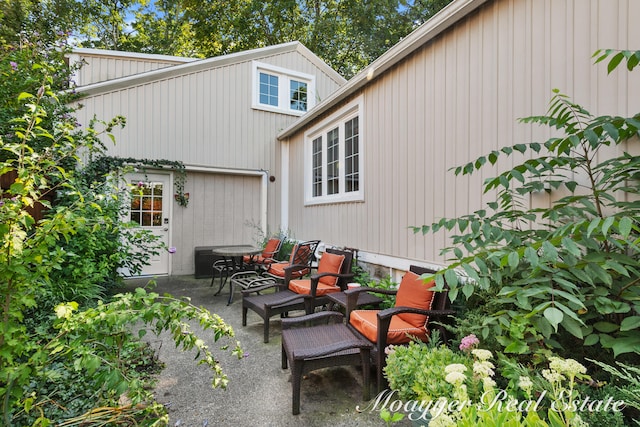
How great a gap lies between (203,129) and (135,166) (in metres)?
1.56

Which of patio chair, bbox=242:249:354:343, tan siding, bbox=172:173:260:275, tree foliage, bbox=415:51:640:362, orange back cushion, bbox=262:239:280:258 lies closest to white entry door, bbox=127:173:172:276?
tan siding, bbox=172:173:260:275

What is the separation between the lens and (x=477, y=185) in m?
2.91

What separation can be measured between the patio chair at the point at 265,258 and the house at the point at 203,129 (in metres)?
1.24

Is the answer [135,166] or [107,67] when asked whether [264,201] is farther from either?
[107,67]

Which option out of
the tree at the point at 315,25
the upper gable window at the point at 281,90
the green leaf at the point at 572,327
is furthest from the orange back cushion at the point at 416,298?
the tree at the point at 315,25

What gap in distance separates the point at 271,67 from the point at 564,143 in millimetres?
7023

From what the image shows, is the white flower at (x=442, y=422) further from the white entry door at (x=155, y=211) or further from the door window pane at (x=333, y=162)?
the white entry door at (x=155, y=211)

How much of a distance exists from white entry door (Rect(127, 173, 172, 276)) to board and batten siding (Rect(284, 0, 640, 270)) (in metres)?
3.96

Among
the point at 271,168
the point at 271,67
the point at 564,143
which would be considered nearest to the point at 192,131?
the point at 271,168

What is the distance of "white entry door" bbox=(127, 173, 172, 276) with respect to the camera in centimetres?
631

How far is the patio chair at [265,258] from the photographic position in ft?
18.5

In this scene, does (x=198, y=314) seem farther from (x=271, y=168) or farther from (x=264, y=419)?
(x=271, y=168)

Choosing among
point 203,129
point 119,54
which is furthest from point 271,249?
point 119,54

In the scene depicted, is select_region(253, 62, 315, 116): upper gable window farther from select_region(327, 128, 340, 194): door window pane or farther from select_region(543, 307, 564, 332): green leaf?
select_region(543, 307, 564, 332): green leaf
